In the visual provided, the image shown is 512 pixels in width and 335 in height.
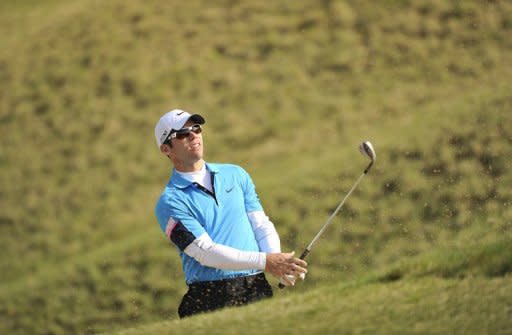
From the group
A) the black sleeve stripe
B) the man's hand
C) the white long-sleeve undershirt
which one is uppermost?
the black sleeve stripe

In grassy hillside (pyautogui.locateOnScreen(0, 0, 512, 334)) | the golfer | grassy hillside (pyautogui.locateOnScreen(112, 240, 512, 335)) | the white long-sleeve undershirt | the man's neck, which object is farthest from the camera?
grassy hillside (pyautogui.locateOnScreen(0, 0, 512, 334))

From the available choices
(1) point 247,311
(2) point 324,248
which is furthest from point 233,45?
(1) point 247,311

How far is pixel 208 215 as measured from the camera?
25.6 feet

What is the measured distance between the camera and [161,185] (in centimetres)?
3225

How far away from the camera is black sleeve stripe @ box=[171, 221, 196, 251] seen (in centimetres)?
753

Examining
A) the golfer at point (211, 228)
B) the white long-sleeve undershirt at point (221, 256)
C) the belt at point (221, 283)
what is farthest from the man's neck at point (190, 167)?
the belt at point (221, 283)

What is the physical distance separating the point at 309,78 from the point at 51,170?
11.2m

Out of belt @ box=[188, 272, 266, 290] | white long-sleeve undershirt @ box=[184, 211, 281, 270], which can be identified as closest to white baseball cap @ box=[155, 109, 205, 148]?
white long-sleeve undershirt @ box=[184, 211, 281, 270]

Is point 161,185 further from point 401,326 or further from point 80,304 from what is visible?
point 401,326

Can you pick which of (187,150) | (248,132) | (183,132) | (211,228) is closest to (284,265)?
(211,228)

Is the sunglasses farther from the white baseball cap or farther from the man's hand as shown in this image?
the man's hand

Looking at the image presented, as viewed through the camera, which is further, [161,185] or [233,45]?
[233,45]

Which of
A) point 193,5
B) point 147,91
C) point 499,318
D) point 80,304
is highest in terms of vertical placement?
point 193,5

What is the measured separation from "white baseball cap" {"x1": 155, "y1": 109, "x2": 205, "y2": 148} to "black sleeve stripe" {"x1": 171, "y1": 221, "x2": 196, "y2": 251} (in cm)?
82
